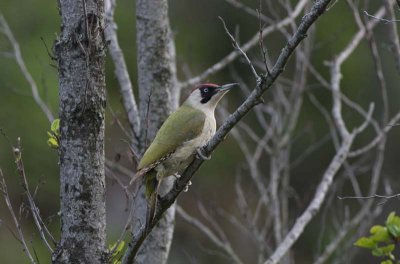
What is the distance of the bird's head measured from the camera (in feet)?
18.4

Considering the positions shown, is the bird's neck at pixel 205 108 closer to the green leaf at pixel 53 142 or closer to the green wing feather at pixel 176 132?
the green wing feather at pixel 176 132

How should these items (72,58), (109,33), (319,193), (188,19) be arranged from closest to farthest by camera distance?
1. (72,58)
2. (319,193)
3. (109,33)
4. (188,19)

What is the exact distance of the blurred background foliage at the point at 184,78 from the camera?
41.6ft

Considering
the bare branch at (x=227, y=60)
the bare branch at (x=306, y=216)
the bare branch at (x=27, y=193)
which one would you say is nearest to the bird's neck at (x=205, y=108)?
the bare branch at (x=227, y=60)

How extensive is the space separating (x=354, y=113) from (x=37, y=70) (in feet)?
15.8

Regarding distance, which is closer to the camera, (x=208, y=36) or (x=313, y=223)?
(x=313, y=223)

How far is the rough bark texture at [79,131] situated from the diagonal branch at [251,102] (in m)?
0.24

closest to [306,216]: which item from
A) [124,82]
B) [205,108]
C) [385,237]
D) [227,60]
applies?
[205,108]

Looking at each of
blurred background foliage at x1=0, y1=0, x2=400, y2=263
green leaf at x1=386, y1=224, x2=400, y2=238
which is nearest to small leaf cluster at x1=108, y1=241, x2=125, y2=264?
green leaf at x1=386, y1=224, x2=400, y2=238

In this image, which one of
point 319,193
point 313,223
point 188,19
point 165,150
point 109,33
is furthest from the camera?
point 188,19

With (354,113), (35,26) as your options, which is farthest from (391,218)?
(35,26)

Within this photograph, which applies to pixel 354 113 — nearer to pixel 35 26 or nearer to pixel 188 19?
pixel 188 19

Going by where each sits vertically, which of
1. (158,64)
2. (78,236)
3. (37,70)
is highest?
(37,70)

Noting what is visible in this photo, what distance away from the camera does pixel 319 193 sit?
5.53m
